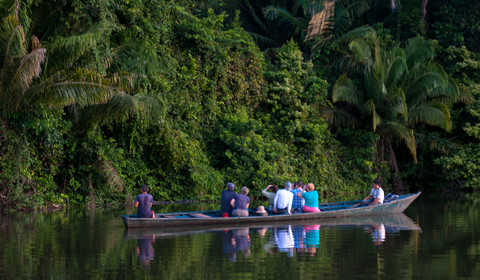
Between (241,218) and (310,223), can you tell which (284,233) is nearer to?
(241,218)

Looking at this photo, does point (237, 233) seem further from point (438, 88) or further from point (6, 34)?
point (438, 88)

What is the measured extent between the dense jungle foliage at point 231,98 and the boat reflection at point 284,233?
5653mm

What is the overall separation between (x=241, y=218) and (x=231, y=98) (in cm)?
1344

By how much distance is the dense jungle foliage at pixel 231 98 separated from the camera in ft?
65.8

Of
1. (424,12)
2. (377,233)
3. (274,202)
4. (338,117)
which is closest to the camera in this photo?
(377,233)

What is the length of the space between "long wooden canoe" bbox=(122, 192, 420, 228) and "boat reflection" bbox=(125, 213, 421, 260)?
0.58 feet

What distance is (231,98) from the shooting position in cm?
2997

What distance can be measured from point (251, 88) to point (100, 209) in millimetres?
11326


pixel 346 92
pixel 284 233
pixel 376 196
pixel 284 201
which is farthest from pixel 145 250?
pixel 346 92

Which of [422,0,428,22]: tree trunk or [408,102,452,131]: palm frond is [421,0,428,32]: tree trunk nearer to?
[422,0,428,22]: tree trunk

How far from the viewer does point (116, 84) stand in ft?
65.3

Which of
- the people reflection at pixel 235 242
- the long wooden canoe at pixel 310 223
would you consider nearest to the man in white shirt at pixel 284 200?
the long wooden canoe at pixel 310 223

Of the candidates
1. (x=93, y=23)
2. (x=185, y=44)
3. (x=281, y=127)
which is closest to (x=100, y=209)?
(x=93, y=23)

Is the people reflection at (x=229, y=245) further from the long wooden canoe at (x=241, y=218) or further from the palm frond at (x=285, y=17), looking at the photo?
the palm frond at (x=285, y=17)
